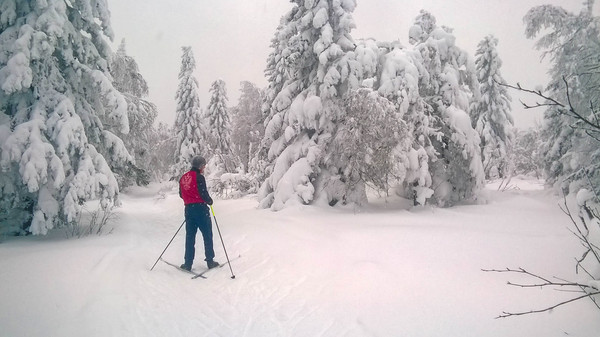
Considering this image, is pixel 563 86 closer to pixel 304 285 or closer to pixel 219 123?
pixel 304 285

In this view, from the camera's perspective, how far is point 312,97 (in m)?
11.8

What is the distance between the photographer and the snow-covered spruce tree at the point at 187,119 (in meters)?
29.2

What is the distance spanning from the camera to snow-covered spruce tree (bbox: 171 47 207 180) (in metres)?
29.2

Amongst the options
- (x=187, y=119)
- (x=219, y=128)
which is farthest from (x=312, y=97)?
(x=219, y=128)

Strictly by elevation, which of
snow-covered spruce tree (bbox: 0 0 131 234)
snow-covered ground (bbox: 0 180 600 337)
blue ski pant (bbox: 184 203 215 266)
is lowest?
snow-covered ground (bbox: 0 180 600 337)

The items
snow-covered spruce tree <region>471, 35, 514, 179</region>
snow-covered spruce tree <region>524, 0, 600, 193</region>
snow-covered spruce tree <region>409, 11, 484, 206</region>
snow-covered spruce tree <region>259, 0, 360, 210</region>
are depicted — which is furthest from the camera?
snow-covered spruce tree <region>471, 35, 514, 179</region>

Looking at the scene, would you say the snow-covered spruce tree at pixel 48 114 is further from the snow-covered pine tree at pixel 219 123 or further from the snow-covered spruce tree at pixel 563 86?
the snow-covered pine tree at pixel 219 123

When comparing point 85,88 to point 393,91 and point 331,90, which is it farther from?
point 393,91

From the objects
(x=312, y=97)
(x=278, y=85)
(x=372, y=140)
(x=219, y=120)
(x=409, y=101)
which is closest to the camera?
(x=372, y=140)

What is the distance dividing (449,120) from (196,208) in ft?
33.3

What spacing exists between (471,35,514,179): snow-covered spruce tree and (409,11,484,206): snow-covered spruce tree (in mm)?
9193

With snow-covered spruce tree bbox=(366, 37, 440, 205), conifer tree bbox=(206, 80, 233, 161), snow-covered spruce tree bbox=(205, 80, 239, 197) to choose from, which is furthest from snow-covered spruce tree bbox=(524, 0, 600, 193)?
conifer tree bbox=(206, 80, 233, 161)

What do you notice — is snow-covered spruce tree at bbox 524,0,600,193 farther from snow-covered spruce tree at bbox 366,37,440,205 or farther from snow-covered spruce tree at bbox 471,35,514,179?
snow-covered spruce tree at bbox 471,35,514,179

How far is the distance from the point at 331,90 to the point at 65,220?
8375mm
